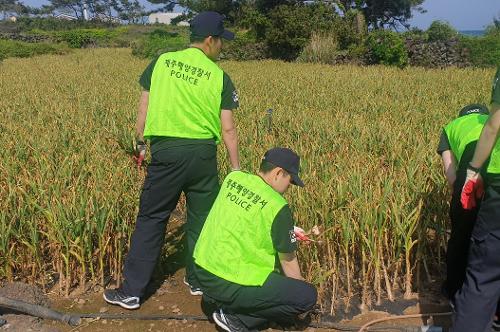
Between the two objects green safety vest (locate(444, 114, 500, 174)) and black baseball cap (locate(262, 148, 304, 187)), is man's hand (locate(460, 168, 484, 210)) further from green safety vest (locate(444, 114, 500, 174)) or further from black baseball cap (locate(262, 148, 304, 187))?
black baseball cap (locate(262, 148, 304, 187))

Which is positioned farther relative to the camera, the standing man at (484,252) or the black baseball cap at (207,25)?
the black baseball cap at (207,25)

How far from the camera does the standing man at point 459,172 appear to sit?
234cm

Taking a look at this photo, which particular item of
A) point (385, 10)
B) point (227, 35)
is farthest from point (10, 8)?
point (227, 35)

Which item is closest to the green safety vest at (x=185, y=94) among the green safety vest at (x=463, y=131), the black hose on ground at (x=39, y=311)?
the black hose on ground at (x=39, y=311)

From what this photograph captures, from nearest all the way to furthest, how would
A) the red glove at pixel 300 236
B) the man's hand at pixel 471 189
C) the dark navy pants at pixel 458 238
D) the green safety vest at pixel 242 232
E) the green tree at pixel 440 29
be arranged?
the man's hand at pixel 471 189 < the green safety vest at pixel 242 232 < the dark navy pants at pixel 458 238 < the red glove at pixel 300 236 < the green tree at pixel 440 29

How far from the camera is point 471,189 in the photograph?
2090 millimetres

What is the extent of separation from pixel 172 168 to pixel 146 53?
19.9 metres

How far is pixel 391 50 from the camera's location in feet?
55.1

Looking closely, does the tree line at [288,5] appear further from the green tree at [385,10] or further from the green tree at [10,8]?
the green tree at [10,8]

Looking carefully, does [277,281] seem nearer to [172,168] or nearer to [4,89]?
[172,168]

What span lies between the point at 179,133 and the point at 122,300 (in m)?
0.99

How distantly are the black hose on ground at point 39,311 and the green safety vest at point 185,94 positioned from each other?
1083 millimetres

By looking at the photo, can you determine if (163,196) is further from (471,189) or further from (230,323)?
(471,189)

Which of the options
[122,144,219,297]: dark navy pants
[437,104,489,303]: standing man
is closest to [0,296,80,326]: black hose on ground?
[122,144,219,297]: dark navy pants
